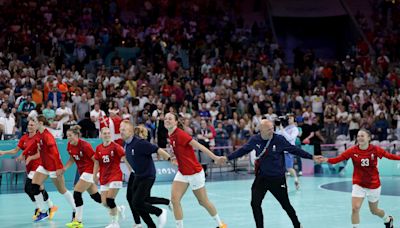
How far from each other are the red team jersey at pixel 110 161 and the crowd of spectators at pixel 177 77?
746cm

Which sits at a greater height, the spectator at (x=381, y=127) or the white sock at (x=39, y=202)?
the spectator at (x=381, y=127)

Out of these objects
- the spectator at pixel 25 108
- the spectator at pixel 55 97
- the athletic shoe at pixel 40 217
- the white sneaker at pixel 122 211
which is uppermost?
the spectator at pixel 55 97

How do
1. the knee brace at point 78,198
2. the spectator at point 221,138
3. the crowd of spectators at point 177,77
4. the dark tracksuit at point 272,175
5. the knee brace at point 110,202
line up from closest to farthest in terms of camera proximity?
the dark tracksuit at point 272,175 < the knee brace at point 110,202 < the knee brace at point 78,198 < the crowd of spectators at point 177,77 < the spectator at point 221,138

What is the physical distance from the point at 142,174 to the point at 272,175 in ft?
7.36

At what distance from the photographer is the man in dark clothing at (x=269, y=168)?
1263 cm

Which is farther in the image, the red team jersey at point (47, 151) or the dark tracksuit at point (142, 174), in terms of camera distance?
the red team jersey at point (47, 151)

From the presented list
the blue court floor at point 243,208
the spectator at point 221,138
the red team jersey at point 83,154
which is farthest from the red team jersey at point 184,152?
the spectator at point 221,138

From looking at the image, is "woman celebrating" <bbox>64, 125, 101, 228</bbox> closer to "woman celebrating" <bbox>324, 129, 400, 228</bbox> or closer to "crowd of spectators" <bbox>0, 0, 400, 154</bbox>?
"woman celebrating" <bbox>324, 129, 400, 228</bbox>

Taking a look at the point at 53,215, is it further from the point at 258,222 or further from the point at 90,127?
the point at 90,127

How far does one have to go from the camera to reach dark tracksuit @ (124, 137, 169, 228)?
43.4 ft

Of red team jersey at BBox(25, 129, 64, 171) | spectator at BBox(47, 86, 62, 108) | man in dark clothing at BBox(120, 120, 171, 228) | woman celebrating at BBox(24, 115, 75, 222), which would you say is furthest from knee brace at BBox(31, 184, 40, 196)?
spectator at BBox(47, 86, 62, 108)

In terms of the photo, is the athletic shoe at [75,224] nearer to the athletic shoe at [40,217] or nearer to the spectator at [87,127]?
the athletic shoe at [40,217]

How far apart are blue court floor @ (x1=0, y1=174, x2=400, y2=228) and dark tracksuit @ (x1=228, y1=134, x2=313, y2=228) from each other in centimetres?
227

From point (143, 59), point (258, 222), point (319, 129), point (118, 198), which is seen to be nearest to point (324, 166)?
point (319, 129)
